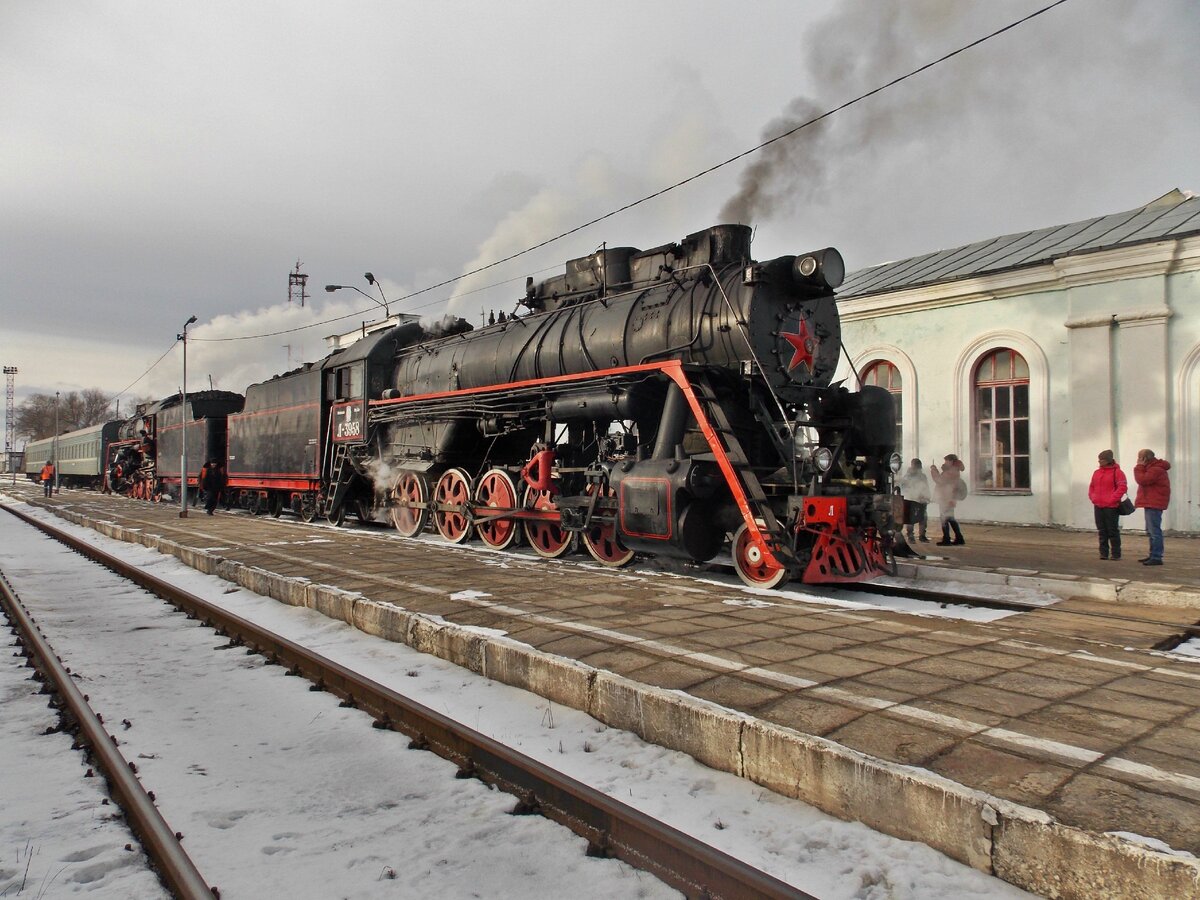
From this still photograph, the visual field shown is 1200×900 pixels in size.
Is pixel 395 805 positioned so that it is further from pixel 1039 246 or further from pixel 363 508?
pixel 1039 246

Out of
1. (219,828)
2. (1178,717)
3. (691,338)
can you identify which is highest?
(691,338)

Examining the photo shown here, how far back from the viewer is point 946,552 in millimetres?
10094

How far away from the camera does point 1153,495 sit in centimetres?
882

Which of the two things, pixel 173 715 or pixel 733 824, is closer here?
pixel 733 824

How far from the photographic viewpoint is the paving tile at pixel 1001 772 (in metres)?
2.65

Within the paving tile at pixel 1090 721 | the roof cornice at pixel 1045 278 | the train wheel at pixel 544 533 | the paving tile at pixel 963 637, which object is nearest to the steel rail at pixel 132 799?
the paving tile at pixel 1090 721

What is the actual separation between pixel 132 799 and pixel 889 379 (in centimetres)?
1525

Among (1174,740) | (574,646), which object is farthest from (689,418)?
(1174,740)

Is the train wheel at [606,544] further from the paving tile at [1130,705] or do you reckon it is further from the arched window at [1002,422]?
the arched window at [1002,422]

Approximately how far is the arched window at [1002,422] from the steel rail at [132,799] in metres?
14.1

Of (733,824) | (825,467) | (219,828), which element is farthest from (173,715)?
(825,467)

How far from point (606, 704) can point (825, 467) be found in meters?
4.11

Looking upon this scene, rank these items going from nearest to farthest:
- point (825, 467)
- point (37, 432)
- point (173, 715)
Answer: point (173, 715)
point (825, 467)
point (37, 432)

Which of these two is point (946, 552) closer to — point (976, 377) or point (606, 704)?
point (976, 377)
